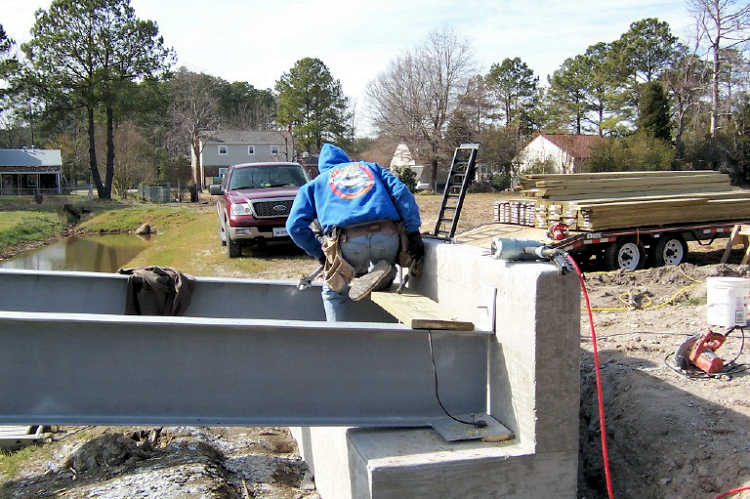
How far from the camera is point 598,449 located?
4398 mm

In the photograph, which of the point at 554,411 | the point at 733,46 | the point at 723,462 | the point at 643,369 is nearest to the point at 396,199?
the point at 554,411

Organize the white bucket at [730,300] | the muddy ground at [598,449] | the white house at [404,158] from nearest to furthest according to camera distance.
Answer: the muddy ground at [598,449]
the white bucket at [730,300]
the white house at [404,158]

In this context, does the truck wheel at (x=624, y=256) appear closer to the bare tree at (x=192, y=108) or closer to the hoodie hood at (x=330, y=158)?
the hoodie hood at (x=330, y=158)

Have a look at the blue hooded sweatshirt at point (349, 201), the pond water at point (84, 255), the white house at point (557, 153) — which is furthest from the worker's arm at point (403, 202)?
the white house at point (557, 153)

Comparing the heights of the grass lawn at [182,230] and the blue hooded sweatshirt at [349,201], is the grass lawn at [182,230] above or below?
below

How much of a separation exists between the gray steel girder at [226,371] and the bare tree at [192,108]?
56506mm

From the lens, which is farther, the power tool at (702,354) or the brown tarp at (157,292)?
the brown tarp at (157,292)

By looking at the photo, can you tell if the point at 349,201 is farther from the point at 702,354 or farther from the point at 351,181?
the point at 702,354

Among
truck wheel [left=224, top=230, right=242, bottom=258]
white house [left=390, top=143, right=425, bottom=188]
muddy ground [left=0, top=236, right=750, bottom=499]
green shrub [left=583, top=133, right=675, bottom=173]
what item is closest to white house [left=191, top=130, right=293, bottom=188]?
white house [left=390, top=143, right=425, bottom=188]

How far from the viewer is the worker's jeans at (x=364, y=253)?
15.7ft

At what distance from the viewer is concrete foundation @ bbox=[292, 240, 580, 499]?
3363mm

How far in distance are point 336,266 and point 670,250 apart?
994 cm

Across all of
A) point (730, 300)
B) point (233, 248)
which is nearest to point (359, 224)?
point (730, 300)

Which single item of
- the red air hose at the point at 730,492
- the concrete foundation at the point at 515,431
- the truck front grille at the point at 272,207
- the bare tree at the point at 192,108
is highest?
the bare tree at the point at 192,108
